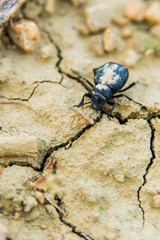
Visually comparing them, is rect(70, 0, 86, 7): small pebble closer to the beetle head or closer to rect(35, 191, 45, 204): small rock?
the beetle head

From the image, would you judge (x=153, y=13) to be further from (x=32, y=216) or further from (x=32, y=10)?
(x=32, y=216)

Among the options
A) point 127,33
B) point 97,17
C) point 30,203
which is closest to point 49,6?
point 97,17

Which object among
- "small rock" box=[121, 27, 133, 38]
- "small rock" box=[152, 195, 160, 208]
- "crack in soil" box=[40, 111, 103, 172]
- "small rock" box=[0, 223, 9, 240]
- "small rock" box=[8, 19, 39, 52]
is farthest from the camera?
"small rock" box=[121, 27, 133, 38]

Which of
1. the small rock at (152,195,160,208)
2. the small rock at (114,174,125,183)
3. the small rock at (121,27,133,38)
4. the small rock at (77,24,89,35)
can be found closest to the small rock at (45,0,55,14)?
the small rock at (77,24,89,35)

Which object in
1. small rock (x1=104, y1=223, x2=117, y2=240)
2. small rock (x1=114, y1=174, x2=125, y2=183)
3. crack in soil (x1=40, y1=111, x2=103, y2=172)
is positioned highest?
crack in soil (x1=40, y1=111, x2=103, y2=172)

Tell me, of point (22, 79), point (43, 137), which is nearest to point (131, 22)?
point (22, 79)
